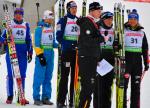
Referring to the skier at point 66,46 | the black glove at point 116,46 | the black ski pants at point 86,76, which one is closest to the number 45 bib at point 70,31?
the skier at point 66,46

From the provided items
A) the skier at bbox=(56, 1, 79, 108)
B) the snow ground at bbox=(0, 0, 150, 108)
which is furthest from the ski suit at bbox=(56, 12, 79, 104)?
the snow ground at bbox=(0, 0, 150, 108)

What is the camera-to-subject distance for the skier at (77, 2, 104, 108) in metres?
6.32

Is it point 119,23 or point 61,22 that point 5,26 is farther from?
point 119,23

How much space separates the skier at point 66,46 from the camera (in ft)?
24.2

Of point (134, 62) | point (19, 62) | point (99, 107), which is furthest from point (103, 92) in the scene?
point (19, 62)

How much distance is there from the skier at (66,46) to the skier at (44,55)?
2.06 feet

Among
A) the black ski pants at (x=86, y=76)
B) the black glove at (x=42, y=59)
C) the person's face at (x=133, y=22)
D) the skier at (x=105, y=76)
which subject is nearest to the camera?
the black ski pants at (x=86, y=76)

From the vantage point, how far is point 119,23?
7.49 metres

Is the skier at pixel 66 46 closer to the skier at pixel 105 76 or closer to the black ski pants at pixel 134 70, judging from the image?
the skier at pixel 105 76

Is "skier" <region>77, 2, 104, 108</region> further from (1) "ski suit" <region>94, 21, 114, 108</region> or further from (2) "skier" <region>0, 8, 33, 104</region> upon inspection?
(2) "skier" <region>0, 8, 33, 104</region>

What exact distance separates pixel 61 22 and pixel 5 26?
1213mm

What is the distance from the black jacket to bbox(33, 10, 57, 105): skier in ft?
5.52

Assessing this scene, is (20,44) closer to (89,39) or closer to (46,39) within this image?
(46,39)

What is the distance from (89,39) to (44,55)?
1.82 meters
